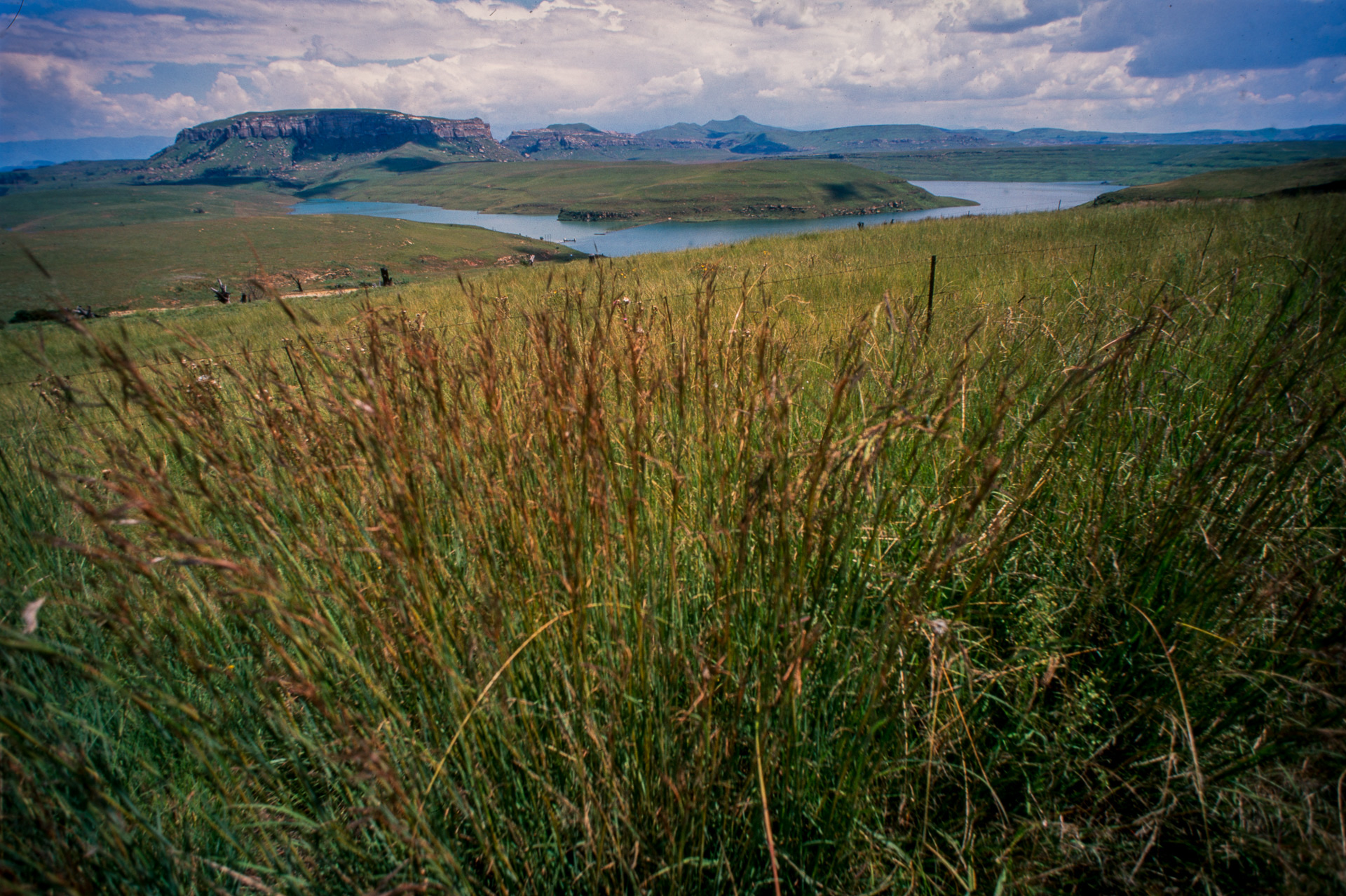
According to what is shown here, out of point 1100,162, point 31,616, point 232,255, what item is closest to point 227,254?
point 232,255

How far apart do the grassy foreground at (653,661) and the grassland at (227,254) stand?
2607 cm

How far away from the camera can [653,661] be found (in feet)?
3.70

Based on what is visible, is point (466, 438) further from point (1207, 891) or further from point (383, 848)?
point (1207, 891)

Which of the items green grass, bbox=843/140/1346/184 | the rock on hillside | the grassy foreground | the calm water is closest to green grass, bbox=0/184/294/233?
the calm water

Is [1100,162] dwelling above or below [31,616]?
above

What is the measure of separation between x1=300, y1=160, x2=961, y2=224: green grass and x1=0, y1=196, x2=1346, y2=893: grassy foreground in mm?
87313

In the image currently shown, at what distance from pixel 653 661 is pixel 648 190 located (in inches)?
4707

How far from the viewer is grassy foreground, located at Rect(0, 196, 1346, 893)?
0.97 metres

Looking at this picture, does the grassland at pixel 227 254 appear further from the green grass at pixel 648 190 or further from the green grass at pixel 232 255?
the green grass at pixel 648 190

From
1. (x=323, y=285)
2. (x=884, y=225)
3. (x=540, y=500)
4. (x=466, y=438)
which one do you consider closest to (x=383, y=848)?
(x=540, y=500)

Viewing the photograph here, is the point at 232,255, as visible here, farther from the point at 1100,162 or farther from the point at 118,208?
the point at 1100,162

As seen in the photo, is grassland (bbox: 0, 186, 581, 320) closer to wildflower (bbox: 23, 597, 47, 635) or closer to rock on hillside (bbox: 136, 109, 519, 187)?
A: wildflower (bbox: 23, 597, 47, 635)

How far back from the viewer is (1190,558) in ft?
4.97

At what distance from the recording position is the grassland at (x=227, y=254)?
99.2 ft
